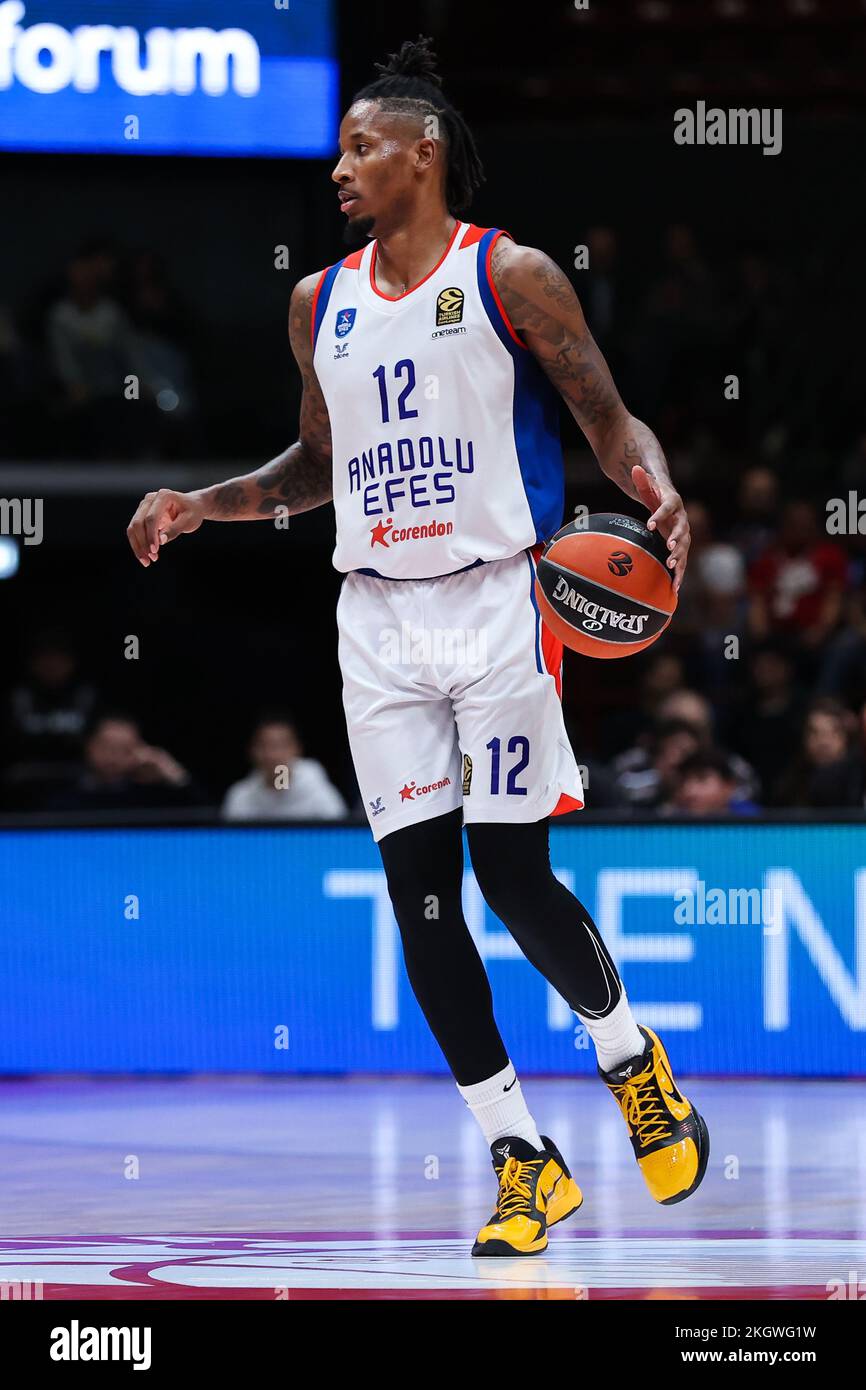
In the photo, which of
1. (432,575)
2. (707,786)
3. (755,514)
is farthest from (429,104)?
(755,514)

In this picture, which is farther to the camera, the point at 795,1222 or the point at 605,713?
the point at 605,713

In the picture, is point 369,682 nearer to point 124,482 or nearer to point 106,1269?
point 106,1269

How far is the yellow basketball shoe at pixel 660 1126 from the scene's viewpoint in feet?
14.1

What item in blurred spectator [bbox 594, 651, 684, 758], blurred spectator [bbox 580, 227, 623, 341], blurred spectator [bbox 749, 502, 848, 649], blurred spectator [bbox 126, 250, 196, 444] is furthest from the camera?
blurred spectator [bbox 580, 227, 623, 341]

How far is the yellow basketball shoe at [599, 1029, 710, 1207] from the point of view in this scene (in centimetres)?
429

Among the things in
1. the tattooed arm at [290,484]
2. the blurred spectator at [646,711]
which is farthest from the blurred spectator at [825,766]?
the tattooed arm at [290,484]

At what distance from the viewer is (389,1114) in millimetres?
7020

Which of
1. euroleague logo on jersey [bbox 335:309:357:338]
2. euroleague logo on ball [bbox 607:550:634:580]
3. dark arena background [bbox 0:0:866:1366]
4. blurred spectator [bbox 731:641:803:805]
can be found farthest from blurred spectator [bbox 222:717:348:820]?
euroleague logo on ball [bbox 607:550:634:580]

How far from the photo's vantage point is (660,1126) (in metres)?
4.32

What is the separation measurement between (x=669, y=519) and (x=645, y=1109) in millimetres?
1291

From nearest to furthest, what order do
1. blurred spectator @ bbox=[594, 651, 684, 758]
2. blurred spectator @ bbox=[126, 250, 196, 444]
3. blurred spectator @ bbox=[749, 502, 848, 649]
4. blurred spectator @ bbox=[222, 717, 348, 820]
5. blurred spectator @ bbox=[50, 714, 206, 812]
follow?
blurred spectator @ bbox=[50, 714, 206, 812] < blurred spectator @ bbox=[222, 717, 348, 820] < blurred spectator @ bbox=[594, 651, 684, 758] < blurred spectator @ bbox=[749, 502, 848, 649] < blurred spectator @ bbox=[126, 250, 196, 444]

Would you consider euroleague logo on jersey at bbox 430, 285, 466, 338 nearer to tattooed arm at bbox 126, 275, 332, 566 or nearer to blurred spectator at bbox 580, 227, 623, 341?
tattooed arm at bbox 126, 275, 332, 566

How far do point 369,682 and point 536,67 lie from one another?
12633mm
